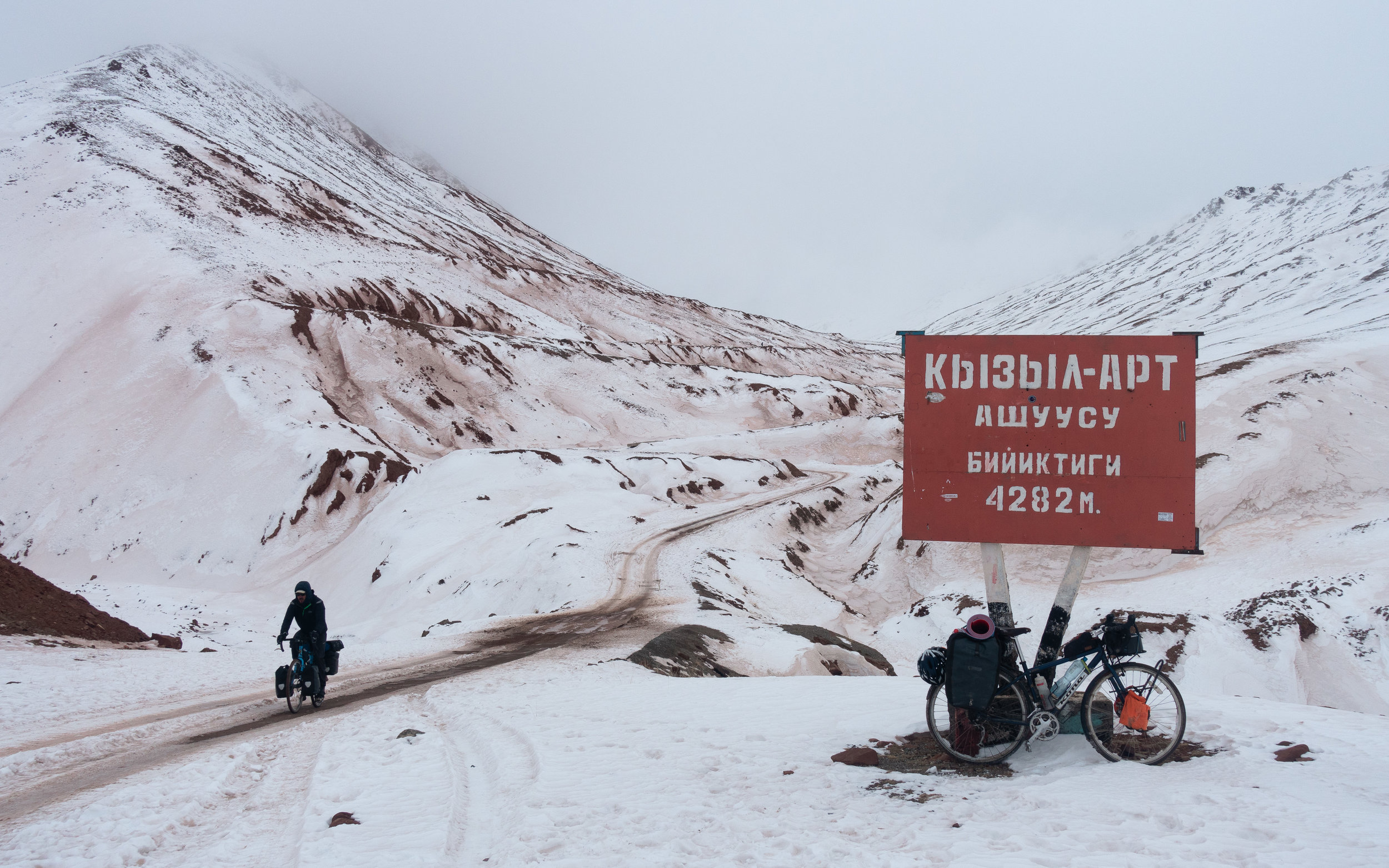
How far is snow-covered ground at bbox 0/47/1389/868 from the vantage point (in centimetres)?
594

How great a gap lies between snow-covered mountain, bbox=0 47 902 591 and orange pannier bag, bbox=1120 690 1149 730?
35.2 meters

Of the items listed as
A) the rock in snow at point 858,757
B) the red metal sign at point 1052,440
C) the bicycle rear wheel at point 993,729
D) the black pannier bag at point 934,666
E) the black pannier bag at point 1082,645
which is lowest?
the rock in snow at point 858,757

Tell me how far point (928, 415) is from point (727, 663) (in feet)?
30.1

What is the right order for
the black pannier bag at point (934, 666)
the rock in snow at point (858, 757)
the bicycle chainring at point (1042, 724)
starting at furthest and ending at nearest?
1. the rock in snow at point (858, 757)
2. the black pannier bag at point (934, 666)
3. the bicycle chainring at point (1042, 724)

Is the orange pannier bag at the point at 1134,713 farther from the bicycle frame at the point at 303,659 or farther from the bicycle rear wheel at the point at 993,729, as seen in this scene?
the bicycle frame at the point at 303,659

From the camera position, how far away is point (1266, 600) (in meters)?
21.0

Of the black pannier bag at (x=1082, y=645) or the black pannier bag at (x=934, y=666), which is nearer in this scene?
the black pannier bag at (x=1082, y=645)

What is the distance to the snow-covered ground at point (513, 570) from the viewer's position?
594 centimetres

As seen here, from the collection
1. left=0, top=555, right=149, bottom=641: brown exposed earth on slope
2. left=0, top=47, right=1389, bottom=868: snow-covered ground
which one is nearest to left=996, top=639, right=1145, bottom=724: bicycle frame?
left=0, top=47, right=1389, bottom=868: snow-covered ground

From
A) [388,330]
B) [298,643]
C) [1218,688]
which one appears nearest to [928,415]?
[298,643]

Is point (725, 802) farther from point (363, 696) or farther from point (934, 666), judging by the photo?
point (363, 696)

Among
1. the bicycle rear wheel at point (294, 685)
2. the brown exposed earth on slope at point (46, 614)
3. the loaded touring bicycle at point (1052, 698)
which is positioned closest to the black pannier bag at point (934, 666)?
the loaded touring bicycle at point (1052, 698)

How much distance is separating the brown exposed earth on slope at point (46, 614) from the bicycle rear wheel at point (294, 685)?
24.5 feet

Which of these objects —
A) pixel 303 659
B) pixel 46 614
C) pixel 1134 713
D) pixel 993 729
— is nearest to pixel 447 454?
pixel 46 614
